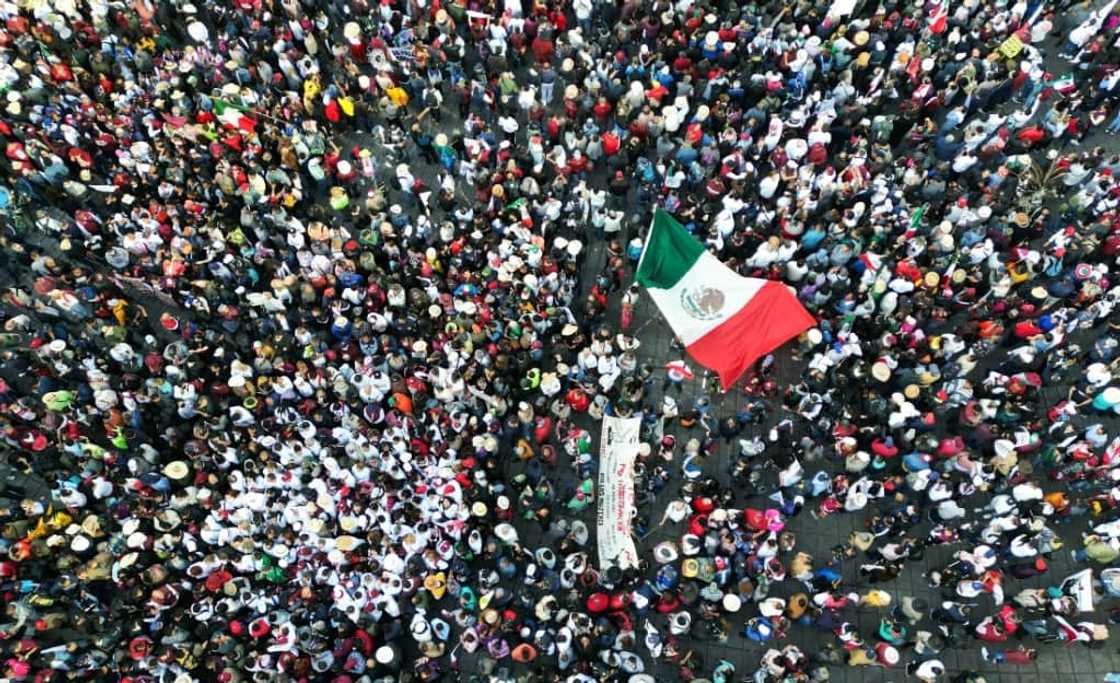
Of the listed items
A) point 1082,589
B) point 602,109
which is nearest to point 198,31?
point 602,109

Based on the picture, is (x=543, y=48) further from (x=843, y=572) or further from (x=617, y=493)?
(x=843, y=572)

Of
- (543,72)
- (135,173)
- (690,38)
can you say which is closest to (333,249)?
(135,173)

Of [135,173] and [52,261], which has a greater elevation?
[135,173]

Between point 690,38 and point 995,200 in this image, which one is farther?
point 690,38

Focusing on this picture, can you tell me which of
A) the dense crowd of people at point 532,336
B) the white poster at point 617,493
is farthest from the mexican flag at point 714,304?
the white poster at point 617,493

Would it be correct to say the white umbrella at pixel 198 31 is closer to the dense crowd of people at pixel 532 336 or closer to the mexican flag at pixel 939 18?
the dense crowd of people at pixel 532 336

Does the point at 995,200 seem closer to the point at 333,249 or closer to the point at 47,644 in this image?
the point at 333,249

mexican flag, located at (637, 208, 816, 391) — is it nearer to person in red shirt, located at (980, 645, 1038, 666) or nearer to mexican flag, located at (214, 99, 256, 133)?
person in red shirt, located at (980, 645, 1038, 666)
